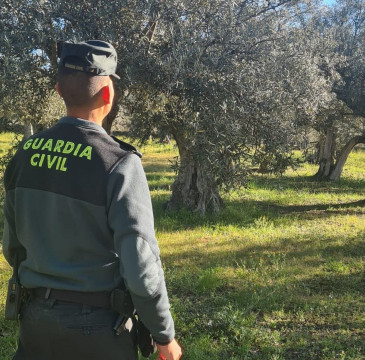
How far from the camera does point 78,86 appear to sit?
7.24 feet

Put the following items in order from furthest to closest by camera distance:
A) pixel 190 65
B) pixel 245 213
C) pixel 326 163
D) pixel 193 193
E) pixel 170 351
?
1. pixel 326 163
2. pixel 245 213
3. pixel 193 193
4. pixel 190 65
5. pixel 170 351

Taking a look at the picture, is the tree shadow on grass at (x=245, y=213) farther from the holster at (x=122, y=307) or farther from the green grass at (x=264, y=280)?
the holster at (x=122, y=307)

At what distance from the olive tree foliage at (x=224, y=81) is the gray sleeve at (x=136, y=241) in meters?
4.81

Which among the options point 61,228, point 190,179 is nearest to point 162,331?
point 61,228

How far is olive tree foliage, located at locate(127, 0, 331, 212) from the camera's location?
7172 mm

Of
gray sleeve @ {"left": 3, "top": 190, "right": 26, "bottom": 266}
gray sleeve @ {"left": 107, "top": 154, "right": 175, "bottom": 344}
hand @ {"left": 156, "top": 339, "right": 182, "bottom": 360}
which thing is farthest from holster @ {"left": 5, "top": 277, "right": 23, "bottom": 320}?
hand @ {"left": 156, "top": 339, "right": 182, "bottom": 360}

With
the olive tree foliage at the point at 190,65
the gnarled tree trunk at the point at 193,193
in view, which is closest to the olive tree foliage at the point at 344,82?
the olive tree foliage at the point at 190,65

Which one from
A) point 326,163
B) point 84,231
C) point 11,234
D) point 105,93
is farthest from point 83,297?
point 326,163

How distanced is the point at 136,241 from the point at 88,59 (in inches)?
36.9

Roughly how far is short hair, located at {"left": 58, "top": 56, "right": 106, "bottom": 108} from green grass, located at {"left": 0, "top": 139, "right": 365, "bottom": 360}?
3.19 metres

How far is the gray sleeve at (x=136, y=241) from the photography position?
203 cm

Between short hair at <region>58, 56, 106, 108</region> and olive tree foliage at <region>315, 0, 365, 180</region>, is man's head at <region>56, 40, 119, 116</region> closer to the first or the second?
short hair at <region>58, 56, 106, 108</region>

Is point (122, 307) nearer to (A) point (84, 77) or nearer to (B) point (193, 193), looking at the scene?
(A) point (84, 77)

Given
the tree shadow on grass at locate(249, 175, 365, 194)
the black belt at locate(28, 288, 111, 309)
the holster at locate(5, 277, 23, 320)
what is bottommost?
the tree shadow on grass at locate(249, 175, 365, 194)
